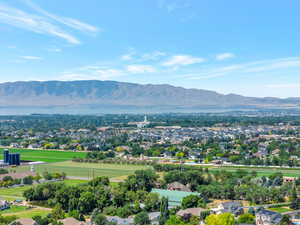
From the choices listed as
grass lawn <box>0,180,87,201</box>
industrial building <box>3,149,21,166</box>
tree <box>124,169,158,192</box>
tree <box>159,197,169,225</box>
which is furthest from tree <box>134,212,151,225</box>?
industrial building <box>3,149,21,166</box>

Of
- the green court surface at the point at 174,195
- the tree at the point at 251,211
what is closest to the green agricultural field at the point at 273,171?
the green court surface at the point at 174,195

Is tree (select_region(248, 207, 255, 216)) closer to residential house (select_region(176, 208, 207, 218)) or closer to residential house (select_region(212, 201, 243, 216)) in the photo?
residential house (select_region(212, 201, 243, 216))

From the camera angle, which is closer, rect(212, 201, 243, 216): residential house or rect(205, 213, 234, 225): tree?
rect(205, 213, 234, 225): tree

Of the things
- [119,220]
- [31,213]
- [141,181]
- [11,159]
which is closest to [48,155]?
[11,159]

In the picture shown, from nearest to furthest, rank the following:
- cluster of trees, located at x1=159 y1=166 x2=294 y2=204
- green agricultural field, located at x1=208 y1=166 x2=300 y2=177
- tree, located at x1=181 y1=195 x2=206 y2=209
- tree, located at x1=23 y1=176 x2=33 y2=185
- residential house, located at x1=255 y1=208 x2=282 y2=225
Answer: residential house, located at x1=255 y1=208 x2=282 y2=225 < tree, located at x1=181 y1=195 x2=206 y2=209 < cluster of trees, located at x1=159 y1=166 x2=294 y2=204 < tree, located at x1=23 y1=176 x2=33 y2=185 < green agricultural field, located at x1=208 y1=166 x2=300 y2=177

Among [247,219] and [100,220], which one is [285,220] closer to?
[247,219]

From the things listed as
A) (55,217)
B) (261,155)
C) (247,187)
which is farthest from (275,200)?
(261,155)

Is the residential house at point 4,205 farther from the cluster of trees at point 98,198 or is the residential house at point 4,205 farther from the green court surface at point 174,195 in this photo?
the green court surface at point 174,195
